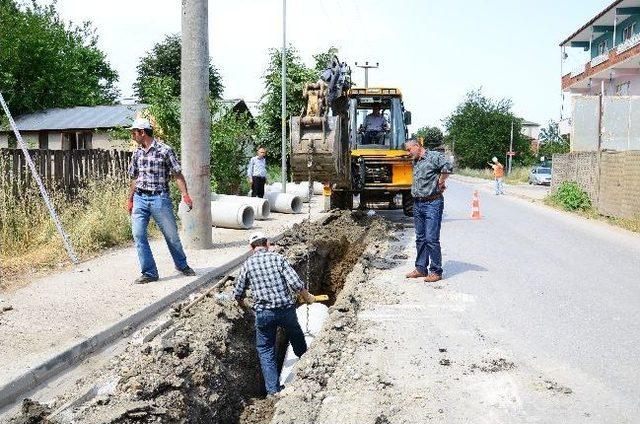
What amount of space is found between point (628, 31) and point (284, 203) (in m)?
31.3

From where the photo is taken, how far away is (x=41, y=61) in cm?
3928

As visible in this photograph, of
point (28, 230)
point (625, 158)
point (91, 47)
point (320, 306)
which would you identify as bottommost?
point (320, 306)

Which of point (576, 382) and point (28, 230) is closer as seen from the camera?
point (576, 382)

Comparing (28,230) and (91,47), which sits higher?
(91,47)

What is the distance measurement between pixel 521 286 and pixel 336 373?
4.08 meters

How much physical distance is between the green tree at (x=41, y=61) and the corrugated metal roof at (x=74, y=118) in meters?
2.43

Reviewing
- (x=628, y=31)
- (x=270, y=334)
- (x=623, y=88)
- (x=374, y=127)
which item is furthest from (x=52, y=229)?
(x=628, y=31)

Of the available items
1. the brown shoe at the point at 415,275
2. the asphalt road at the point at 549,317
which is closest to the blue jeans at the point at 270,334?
the asphalt road at the point at 549,317

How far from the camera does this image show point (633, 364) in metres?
5.21

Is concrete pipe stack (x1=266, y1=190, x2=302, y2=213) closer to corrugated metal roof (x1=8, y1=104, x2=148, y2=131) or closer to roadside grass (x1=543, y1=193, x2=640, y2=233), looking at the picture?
roadside grass (x1=543, y1=193, x2=640, y2=233)

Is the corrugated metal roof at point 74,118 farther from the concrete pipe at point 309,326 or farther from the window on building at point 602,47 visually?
the window on building at point 602,47

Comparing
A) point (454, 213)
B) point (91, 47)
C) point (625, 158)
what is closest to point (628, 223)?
point (625, 158)

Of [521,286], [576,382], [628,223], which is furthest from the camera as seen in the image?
[628,223]

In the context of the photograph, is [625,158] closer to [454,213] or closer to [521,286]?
[454,213]
